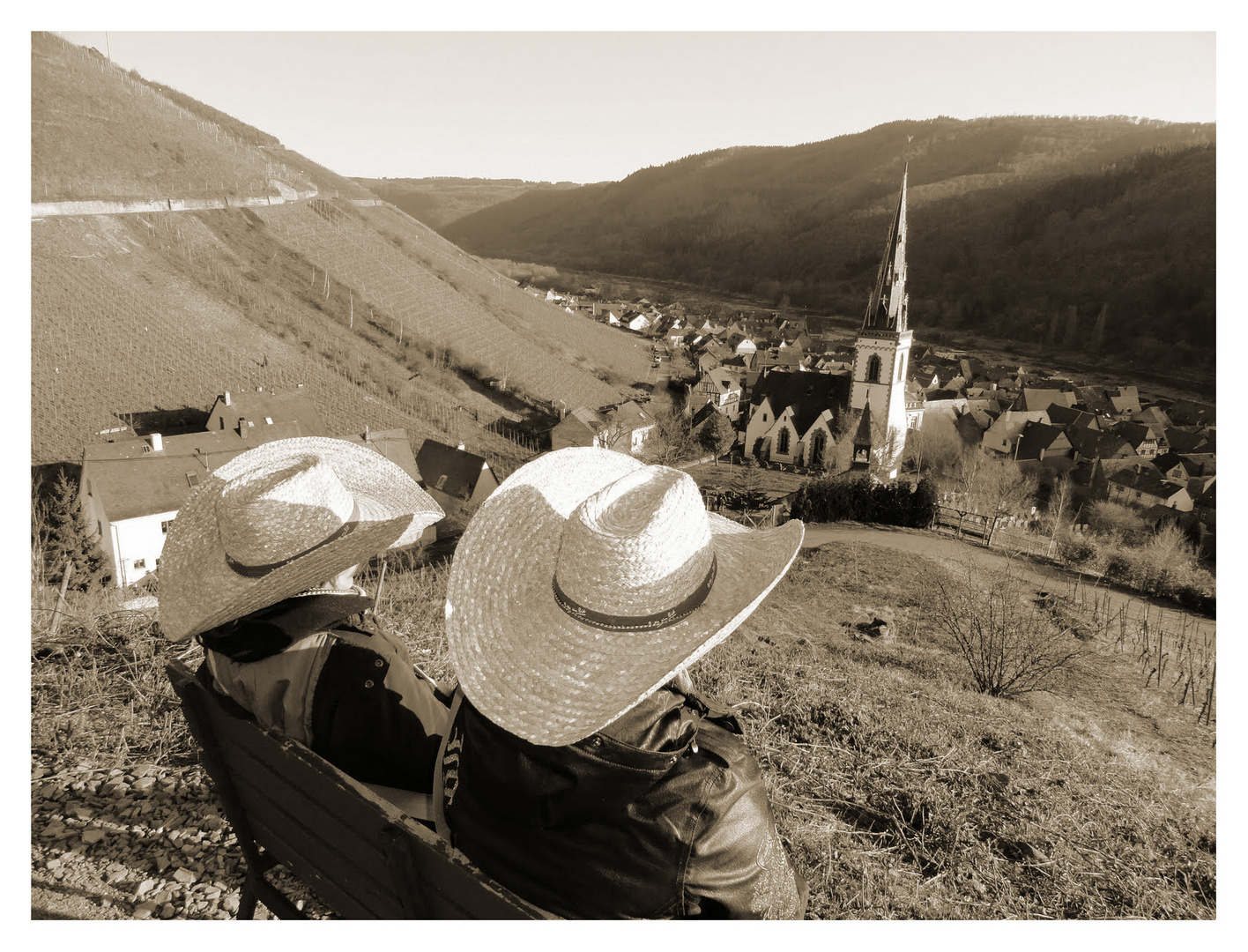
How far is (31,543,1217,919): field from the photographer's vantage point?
10.0ft

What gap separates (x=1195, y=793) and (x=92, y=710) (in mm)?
6803

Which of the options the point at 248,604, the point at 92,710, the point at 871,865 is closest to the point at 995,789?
the point at 871,865

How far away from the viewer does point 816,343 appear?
83.5m

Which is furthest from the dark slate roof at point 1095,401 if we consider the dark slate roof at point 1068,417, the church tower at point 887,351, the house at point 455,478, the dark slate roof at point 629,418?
the house at point 455,478

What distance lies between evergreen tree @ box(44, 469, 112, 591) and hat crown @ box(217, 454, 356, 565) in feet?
48.4

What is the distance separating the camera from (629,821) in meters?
1.46

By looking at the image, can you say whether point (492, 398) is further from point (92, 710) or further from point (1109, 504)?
point (92, 710)

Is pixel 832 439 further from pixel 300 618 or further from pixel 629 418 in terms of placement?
pixel 300 618

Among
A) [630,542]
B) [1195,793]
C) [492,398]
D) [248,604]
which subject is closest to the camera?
[630,542]

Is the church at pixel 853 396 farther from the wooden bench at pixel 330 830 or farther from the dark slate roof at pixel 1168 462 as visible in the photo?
the wooden bench at pixel 330 830

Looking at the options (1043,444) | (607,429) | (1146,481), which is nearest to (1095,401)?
(1043,444)

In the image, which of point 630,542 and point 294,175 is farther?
point 294,175

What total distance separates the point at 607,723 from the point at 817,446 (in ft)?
128

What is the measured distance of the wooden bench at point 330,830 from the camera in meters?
1.59
